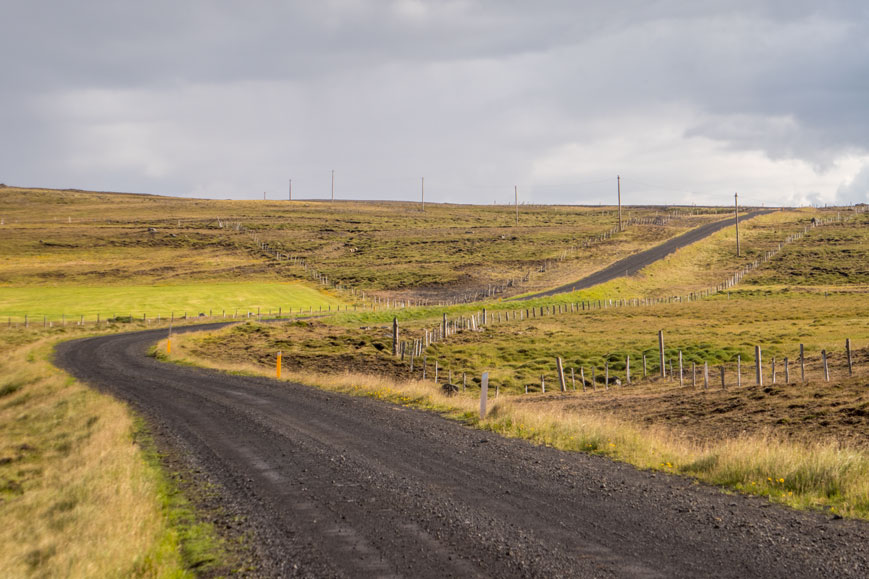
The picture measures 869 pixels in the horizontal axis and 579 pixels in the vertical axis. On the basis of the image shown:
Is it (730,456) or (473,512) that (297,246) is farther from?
(473,512)

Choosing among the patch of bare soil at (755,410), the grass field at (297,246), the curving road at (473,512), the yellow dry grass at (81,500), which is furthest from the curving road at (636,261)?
the curving road at (473,512)

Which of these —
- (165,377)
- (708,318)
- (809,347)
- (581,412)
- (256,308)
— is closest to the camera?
(581,412)

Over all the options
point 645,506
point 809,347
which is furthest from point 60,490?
point 809,347

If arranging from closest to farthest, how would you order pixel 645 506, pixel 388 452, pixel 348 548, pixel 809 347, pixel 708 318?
pixel 348 548, pixel 645 506, pixel 388 452, pixel 809 347, pixel 708 318

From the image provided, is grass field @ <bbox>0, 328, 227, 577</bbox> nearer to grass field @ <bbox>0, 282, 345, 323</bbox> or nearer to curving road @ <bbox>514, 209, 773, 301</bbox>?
grass field @ <bbox>0, 282, 345, 323</bbox>

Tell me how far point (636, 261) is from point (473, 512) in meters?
104

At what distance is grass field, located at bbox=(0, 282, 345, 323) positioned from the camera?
67.3 meters

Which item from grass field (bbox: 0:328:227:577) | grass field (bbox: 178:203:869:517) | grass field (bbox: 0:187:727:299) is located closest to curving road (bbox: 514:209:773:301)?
grass field (bbox: 0:187:727:299)

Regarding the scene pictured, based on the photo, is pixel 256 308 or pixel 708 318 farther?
pixel 256 308

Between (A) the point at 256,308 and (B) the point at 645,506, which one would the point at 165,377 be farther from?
(A) the point at 256,308

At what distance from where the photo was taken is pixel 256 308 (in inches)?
2933

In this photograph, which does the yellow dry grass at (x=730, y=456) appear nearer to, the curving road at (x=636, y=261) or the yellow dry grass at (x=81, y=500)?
the yellow dry grass at (x=81, y=500)

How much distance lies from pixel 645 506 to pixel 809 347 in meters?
31.1

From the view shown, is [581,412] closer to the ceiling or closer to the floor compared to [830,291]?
closer to the floor
